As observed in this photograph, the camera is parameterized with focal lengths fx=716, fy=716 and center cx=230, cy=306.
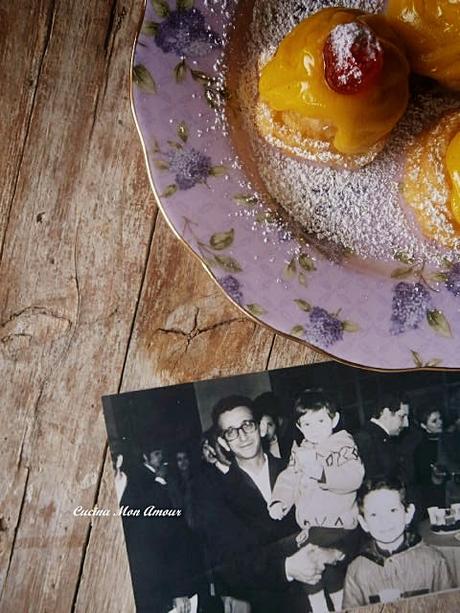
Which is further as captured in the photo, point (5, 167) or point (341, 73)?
point (5, 167)

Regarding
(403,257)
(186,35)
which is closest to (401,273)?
(403,257)

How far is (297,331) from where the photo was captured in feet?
2.43

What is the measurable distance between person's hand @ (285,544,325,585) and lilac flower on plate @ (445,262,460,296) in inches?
13.9

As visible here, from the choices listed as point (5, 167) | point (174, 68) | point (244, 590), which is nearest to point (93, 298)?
point (5, 167)

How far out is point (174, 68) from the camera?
73cm

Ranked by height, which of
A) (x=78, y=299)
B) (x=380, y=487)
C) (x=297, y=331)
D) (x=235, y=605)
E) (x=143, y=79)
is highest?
(x=143, y=79)

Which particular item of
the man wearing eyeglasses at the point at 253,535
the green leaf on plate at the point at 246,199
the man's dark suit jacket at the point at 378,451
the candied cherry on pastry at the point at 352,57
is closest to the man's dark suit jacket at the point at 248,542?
the man wearing eyeglasses at the point at 253,535

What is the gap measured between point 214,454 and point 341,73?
18.1 inches

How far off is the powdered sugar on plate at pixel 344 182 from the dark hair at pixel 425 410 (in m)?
0.19

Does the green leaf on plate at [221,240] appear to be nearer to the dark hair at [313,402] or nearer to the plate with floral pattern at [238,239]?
the plate with floral pattern at [238,239]

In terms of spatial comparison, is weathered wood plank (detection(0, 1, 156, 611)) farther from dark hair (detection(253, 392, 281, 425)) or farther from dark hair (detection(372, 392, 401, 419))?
dark hair (detection(372, 392, 401, 419))

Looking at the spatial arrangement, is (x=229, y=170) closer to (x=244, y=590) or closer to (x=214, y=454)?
(x=214, y=454)

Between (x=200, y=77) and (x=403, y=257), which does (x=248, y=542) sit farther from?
(x=200, y=77)

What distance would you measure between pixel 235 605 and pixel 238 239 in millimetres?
454
